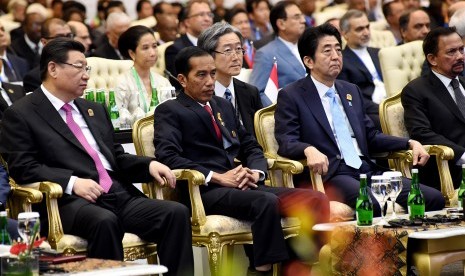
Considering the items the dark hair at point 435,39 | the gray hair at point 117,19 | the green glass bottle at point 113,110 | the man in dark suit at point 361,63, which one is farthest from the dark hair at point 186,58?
the gray hair at point 117,19

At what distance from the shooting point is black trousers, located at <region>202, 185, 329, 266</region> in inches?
247

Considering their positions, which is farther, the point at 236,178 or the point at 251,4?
the point at 251,4

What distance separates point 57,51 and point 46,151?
566 mm

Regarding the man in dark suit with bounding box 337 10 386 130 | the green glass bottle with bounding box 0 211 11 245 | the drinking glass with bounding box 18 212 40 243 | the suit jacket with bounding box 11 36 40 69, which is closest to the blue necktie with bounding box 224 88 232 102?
the man in dark suit with bounding box 337 10 386 130

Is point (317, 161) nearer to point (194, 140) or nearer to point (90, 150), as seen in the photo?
point (194, 140)

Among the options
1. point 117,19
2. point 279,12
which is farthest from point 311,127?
point 117,19

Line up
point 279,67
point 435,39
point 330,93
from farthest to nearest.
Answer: point 279,67, point 435,39, point 330,93

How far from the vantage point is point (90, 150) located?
6297mm

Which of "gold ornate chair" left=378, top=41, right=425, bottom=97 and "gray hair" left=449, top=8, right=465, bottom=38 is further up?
"gray hair" left=449, top=8, right=465, bottom=38

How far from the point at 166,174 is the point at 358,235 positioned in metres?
1.10

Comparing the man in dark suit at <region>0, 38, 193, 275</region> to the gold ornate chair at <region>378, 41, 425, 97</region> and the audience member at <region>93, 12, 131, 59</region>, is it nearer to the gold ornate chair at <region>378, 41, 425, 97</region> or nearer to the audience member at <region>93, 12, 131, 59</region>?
the gold ornate chair at <region>378, 41, 425, 97</region>

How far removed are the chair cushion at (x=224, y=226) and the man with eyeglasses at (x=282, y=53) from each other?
1920 mm

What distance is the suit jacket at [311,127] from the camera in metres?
6.96

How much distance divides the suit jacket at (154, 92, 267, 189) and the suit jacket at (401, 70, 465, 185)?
114 centimetres
